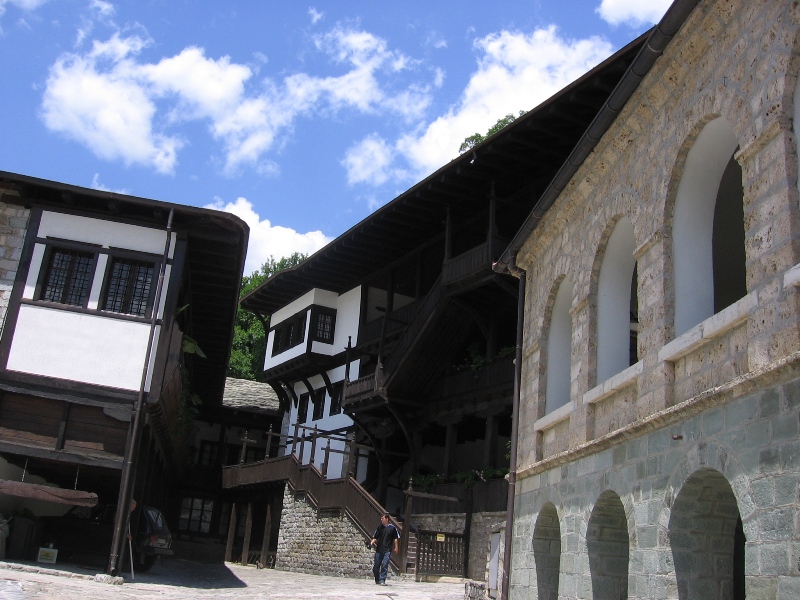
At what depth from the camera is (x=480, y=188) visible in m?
19.0

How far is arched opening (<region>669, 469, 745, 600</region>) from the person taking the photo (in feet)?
21.6

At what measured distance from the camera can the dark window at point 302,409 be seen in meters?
28.5

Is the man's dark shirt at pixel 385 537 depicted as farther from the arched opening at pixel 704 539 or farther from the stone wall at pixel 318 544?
the arched opening at pixel 704 539

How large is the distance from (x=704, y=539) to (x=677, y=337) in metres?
A: 1.65

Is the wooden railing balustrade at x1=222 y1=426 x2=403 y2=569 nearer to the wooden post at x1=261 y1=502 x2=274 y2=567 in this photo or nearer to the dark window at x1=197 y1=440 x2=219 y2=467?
the wooden post at x1=261 y1=502 x2=274 y2=567

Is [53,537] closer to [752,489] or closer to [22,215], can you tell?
[22,215]

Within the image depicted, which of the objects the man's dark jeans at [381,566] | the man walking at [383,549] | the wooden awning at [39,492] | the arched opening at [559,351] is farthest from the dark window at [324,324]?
the arched opening at [559,351]

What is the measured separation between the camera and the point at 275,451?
102 ft

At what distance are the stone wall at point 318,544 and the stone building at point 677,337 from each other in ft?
27.0

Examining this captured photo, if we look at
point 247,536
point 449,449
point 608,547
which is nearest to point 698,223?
point 608,547

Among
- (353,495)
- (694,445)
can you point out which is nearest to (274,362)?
(353,495)

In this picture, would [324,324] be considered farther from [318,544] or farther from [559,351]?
[559,351]

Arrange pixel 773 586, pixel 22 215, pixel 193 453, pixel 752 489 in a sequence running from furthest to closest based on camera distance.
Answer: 1. pixel 193 453
2. pixel 22 215
3. pixel 752 489
4. pixel 773 586

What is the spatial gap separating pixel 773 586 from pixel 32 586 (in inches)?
354
